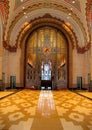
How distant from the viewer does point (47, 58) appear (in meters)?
17.6

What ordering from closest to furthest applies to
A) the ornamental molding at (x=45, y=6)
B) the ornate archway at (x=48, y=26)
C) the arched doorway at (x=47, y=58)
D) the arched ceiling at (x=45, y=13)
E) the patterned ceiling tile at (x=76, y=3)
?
the patterned ceiling tile at (x=76, y=3), the arched ceiling at (x=45, y=13), the ornamental molding at (x=45, y=6), the ornate archway at (x=48, y=26), the arched doorway at (x=47, y=58)

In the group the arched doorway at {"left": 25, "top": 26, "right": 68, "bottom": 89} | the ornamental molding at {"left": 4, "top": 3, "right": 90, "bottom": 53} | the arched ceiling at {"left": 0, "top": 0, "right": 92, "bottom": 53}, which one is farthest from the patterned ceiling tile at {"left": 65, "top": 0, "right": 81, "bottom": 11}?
the arched doorway at {"left": 25, "top": 26, "right": 68, "bottom": 89}

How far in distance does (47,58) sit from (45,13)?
4049 millimetres

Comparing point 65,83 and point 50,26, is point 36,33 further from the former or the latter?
point 65,83

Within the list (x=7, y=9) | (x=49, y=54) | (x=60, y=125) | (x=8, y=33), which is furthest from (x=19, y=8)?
(x=60, y=125)

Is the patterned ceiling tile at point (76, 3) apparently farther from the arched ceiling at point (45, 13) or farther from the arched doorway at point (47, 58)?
the arched doorway at point (47, 58)

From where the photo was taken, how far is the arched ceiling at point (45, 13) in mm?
13547

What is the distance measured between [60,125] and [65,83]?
13.8 m

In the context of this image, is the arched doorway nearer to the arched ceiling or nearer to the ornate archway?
the ornate archway

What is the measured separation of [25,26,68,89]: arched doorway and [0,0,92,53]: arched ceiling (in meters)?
1.65

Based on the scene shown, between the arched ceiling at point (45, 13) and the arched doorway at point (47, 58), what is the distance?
165 centimetres

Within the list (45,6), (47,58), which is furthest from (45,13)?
(47,58)

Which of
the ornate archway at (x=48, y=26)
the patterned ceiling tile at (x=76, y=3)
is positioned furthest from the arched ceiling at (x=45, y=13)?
the ornate archway at (x=48, y=26)

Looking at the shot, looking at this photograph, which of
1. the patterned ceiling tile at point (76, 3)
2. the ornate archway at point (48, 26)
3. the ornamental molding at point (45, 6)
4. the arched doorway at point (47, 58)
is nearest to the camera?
the patterned ceiling tile at point (76, 3)
